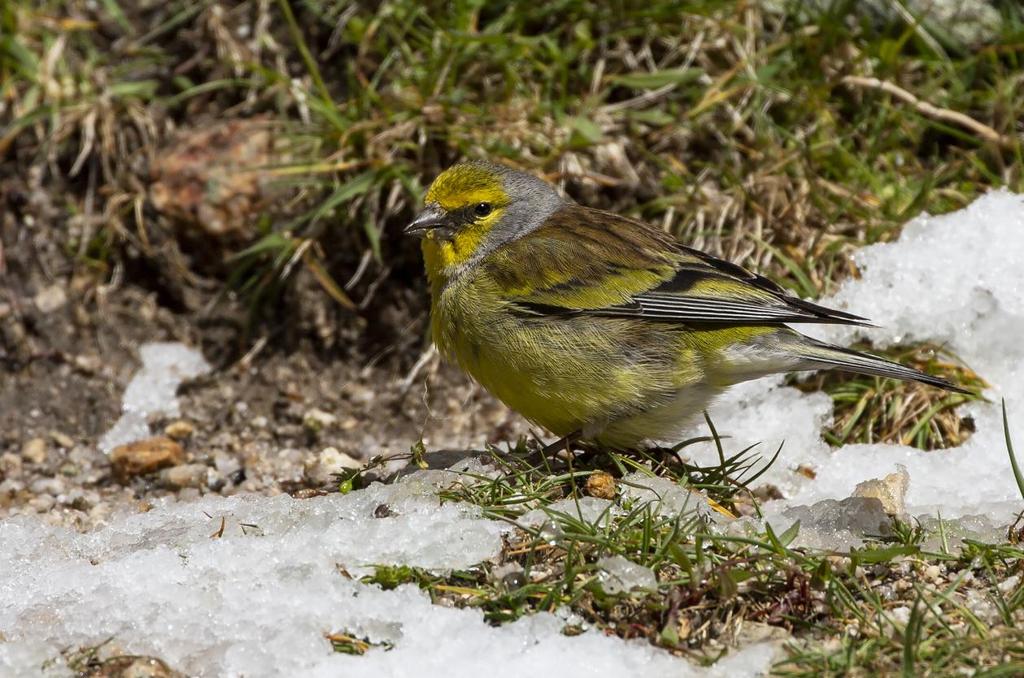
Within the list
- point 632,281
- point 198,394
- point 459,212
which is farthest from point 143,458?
point 632,281

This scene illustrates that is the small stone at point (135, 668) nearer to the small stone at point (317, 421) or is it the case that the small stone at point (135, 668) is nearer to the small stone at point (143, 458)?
the small stone at point (143, 458)

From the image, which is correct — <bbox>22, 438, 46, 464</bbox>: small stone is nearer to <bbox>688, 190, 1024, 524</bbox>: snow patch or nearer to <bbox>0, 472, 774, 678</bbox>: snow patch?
<bbox>0, 472, 774, 678</bbox>: snow patch

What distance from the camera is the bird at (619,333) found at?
196 inches

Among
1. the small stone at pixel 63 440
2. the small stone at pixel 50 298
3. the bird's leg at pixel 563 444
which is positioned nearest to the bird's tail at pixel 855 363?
the bird's leg at pixel 563 444

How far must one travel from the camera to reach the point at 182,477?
6191 mm

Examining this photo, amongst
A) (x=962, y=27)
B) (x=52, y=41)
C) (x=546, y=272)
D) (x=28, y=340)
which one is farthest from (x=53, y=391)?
Result: (x=962, y=27)

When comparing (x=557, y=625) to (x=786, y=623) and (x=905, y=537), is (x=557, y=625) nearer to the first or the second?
(x=786, y=623)

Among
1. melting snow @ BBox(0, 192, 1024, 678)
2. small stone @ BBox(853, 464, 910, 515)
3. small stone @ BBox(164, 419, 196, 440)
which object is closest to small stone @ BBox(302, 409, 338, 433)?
small stone @ BBox(164, 419, 196, 440)

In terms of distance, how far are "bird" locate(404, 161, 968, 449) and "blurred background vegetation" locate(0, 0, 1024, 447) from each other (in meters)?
1.48

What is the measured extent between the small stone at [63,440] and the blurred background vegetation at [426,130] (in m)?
1.04

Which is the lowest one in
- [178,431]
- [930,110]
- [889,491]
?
[178,431]

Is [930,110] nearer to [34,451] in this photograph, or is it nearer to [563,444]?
[563,444]

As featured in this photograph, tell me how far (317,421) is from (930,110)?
153 inches

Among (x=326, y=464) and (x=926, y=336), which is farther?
(x=326, y=464)
